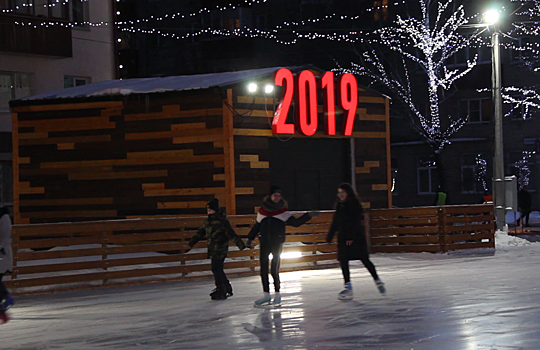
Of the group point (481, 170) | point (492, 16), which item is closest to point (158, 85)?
point (492, 16)

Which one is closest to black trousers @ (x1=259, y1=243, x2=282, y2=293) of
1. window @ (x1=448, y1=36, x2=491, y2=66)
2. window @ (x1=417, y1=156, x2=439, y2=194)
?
window @ (x1=448, y1=36, x2=491, y2=66)

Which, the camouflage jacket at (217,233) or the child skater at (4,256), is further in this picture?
the camouflage jacket at (217,233)

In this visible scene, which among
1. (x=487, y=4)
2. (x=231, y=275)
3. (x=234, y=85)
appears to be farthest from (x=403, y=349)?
(x=487, y=4)

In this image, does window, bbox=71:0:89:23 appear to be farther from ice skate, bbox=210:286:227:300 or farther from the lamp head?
ice skate, bbox=210:286:227:300

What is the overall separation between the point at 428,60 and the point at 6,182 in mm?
19353

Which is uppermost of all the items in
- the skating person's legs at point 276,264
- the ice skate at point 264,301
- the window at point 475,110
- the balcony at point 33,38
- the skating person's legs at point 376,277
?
the balcony at point 33,38

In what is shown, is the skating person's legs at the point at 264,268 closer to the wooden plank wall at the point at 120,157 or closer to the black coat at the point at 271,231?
the black coat at the point at 271,231

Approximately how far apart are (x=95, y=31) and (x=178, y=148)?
17077 millimetres

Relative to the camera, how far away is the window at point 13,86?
33719mm

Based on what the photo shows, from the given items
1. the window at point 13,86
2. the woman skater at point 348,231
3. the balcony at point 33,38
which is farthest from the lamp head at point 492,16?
the window at point 13,86

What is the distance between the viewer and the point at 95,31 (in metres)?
37.1

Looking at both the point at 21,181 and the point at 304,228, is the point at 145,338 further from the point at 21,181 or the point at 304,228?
the point at 21,181

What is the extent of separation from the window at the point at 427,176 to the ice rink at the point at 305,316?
105 ft

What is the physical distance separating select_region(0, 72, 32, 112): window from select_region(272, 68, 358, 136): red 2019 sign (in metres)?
14.9
